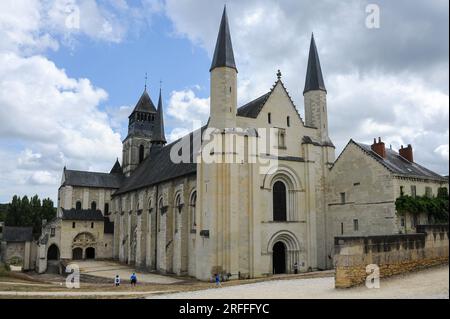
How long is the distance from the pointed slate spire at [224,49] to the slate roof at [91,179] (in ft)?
115

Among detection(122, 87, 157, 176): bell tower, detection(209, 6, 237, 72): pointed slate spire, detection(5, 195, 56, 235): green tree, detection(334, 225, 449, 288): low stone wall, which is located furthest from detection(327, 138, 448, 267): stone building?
detection(5, 195, 56, 235): green tree

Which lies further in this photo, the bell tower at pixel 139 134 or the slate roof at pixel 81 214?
the bell tower at pixel 139 134

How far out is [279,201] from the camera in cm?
3312

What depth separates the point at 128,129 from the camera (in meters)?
66.9

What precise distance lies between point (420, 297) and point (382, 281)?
3915 millimetres

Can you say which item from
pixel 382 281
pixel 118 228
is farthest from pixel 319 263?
pixel 118 228

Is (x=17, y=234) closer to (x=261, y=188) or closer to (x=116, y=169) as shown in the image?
(x=116, y=169)

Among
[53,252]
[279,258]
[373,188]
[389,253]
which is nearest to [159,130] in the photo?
[53,252]

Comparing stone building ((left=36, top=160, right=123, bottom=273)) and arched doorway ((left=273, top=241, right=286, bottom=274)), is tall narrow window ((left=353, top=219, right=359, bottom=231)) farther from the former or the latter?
stone building ((left=36, top=160, right=123, bottom=273))

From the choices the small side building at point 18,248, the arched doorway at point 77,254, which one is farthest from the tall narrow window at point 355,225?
A: the small side building at point 18,248

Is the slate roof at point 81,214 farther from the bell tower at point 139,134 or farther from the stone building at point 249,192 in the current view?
the stone building at point 249,192

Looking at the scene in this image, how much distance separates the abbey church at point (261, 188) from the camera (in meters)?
29.6
